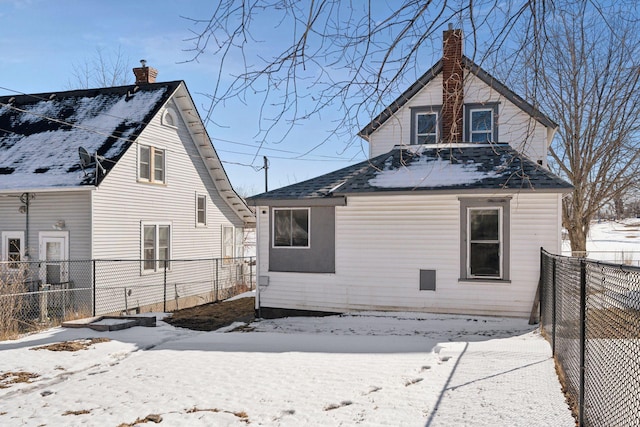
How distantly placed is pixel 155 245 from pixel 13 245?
14.1 ft

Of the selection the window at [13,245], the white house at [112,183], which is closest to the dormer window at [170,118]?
the white house at [112,183]

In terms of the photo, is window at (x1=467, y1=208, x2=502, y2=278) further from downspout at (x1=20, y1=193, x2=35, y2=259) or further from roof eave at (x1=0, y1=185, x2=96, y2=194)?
downspout at (x1=20, y1=193, x2=35, y2=259)

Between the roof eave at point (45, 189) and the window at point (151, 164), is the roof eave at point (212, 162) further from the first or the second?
the roof eave at point (45, 189)

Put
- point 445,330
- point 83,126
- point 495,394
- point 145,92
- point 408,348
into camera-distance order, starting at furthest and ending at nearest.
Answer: point 145,92, point 83,126, point 445,330, point 408,348, point 495,394

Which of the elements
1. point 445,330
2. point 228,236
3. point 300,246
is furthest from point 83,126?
point 445,330

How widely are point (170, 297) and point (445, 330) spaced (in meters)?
11.1

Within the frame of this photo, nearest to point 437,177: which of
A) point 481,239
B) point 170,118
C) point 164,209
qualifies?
point 481,239

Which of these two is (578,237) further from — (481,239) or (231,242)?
(231,242)

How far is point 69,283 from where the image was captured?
49.5 ft

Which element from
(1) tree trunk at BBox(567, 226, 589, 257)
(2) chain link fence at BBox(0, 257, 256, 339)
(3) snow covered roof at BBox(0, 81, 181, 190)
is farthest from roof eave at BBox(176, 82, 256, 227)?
(1) tree trunk at BBox(567, 226, 589, 257)

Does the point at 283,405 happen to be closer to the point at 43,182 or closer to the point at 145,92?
the point at 43,182

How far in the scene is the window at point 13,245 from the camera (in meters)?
15.9

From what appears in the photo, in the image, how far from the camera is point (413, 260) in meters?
12.0

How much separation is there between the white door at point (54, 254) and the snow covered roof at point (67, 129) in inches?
60.9
